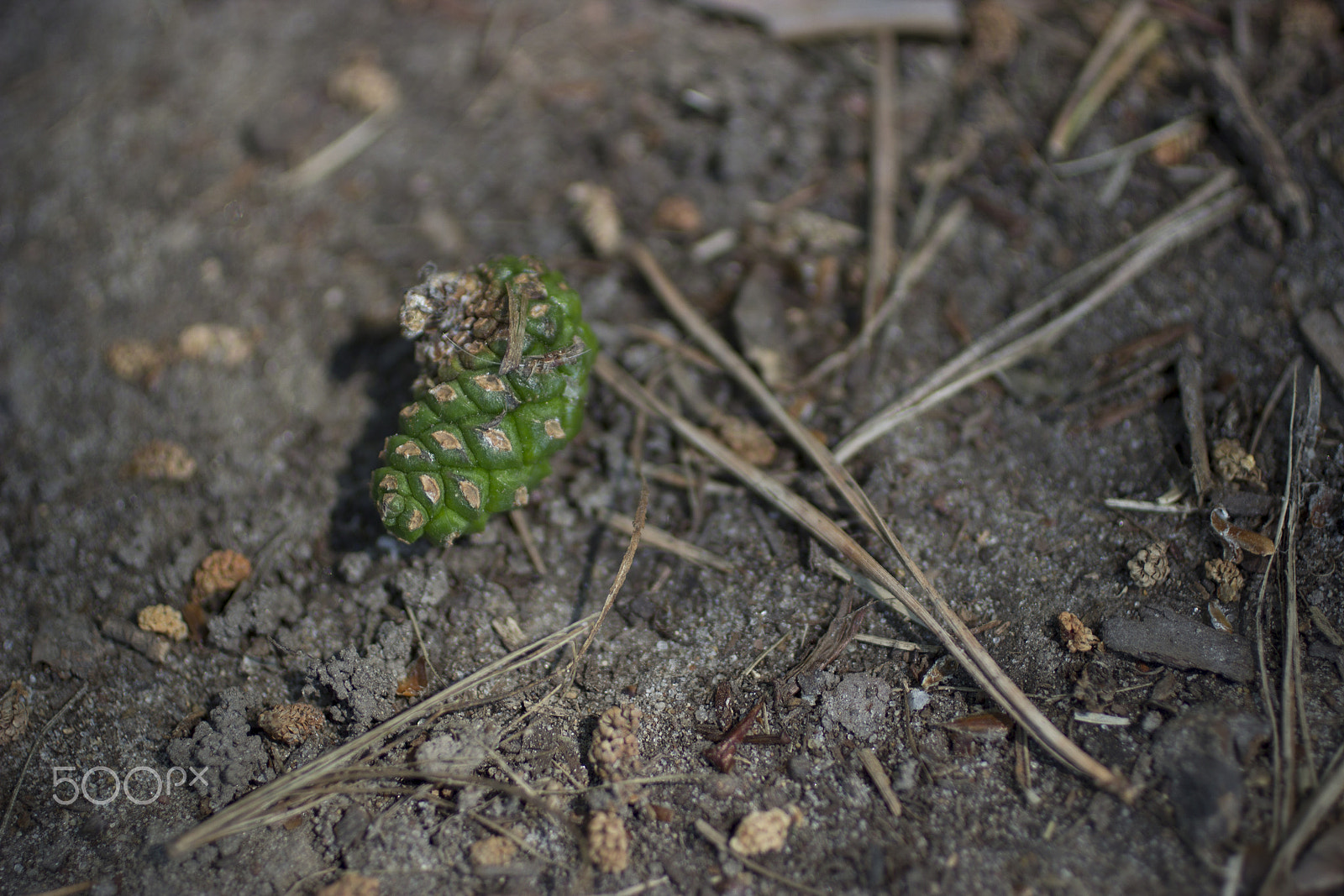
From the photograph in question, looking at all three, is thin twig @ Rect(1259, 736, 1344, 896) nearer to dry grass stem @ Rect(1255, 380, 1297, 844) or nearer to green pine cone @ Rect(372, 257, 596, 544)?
dry grass stem @ Rect(1255, 380, 1297, 844)

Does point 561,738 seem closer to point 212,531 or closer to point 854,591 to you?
point 854,591

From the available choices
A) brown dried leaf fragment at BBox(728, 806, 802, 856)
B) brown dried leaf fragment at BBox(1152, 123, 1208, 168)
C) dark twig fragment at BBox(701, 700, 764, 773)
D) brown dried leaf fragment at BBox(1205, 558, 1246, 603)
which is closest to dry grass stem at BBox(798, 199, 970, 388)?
brown dried leaf fragment at BBox(1152, 123, 1208, 168)

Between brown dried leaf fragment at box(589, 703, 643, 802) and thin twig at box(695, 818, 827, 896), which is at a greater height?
brown dried leaf fragment at box(589, 703, 643, 802)

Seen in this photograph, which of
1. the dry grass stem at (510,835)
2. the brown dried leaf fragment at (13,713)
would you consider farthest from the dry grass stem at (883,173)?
the brown dried leaf fragment at (13,713)

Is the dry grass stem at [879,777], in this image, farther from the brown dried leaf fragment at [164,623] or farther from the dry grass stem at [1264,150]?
the dry grass stem at [1264,150]

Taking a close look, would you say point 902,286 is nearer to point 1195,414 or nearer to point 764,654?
point 1195,414

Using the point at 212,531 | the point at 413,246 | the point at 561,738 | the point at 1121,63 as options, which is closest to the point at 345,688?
the point at 561,738
